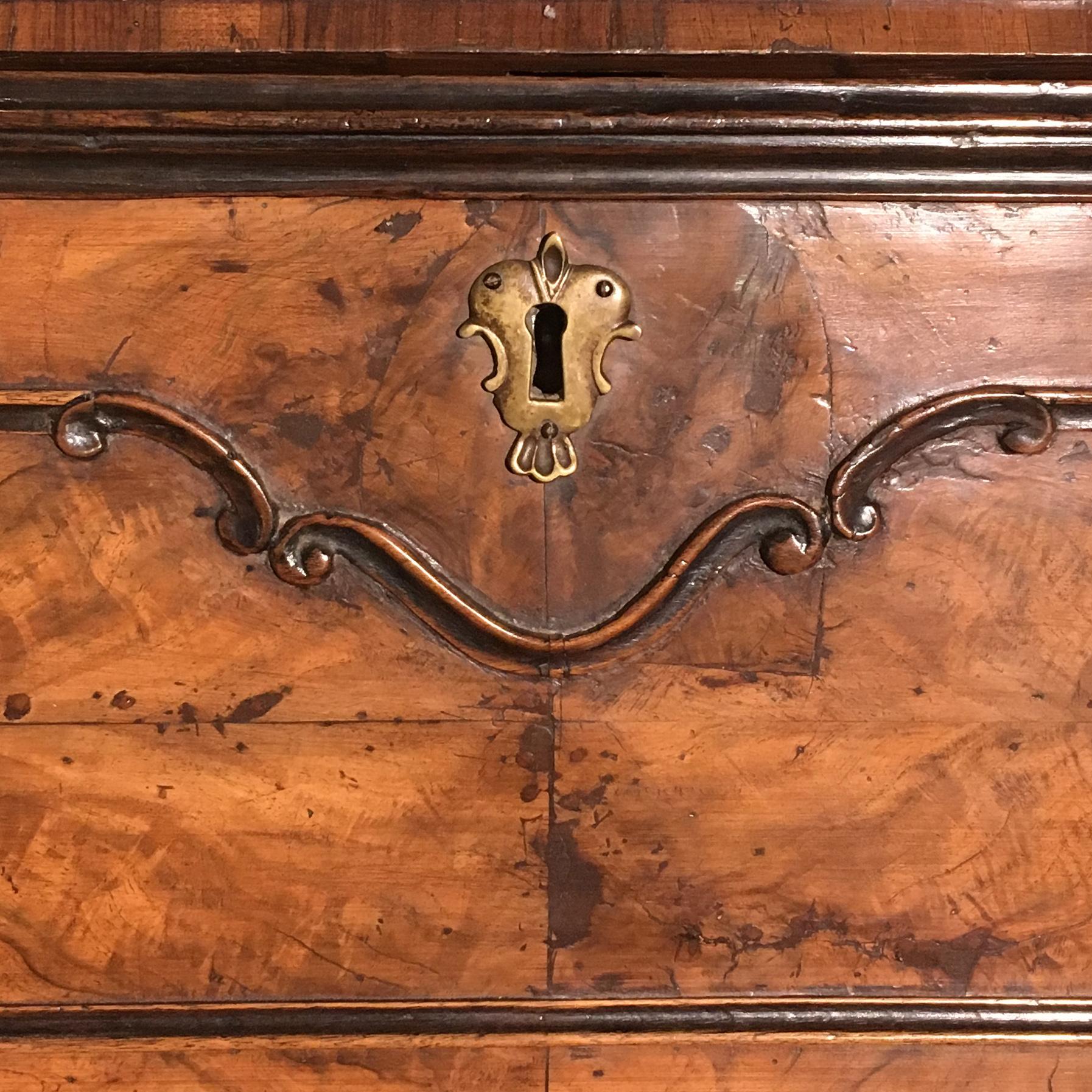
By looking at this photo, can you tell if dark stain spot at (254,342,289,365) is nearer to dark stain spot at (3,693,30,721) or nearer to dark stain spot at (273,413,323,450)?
dark stain spot at (273,413,323,450)

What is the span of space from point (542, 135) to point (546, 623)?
1.04ft

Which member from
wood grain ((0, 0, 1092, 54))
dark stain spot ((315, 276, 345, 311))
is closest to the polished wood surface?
dark stain spot ((315, 276, 345, 311))

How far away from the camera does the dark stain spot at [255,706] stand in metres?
0.71

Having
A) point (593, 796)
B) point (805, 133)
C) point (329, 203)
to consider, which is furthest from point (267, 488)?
point (805, 133)

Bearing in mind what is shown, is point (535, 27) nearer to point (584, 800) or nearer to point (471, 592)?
point (471, 592)

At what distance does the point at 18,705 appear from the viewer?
0.70 metres

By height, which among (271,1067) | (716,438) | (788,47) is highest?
(788,47)

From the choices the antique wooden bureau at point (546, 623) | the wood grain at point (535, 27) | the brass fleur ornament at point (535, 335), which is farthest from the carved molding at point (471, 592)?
the wood grain at point (535, 27)

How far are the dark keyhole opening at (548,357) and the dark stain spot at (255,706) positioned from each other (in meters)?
0.27

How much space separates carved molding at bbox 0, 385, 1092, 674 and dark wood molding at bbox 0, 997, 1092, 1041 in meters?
0.24

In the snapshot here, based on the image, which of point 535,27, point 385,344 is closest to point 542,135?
point 535,27

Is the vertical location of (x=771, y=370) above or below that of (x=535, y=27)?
below

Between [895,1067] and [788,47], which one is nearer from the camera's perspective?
[788,47]

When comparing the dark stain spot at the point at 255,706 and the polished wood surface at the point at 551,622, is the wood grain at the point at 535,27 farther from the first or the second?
the dark stain spot at the point at 255,706
